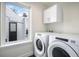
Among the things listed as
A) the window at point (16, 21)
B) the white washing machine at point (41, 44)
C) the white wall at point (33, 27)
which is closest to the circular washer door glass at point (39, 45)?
the white washing machine at point (41, 44)

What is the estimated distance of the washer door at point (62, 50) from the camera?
0.72 meters

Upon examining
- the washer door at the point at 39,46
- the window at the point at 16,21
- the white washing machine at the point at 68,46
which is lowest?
the washer door at the point at 39,46

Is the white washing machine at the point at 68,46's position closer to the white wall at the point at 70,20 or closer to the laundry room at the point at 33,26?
the laundry room at the point at 33,26

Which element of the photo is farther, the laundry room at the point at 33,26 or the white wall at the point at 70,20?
the white wall at the point at 70,20

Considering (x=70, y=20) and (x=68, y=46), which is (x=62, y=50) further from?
(x=70, y=20)

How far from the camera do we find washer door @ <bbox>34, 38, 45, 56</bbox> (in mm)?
1231

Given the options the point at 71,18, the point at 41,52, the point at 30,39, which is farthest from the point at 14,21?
the point at 71,18

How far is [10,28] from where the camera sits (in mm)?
1185

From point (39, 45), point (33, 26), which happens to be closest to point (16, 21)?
point (33, 26)

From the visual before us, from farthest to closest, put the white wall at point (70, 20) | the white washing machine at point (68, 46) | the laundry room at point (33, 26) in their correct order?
the white wall at point (70, 20) < the laundry room at point (33, 26) < the white washing machine at point (68, 46)

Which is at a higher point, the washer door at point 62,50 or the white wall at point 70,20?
the white wall at point 70,20

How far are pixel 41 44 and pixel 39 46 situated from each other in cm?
8

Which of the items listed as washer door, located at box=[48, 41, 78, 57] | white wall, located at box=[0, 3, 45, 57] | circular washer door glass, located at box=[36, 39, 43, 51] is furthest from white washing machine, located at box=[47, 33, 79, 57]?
white wall, located at box=[0, 3, 45, 57]

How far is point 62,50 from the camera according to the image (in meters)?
0.84
